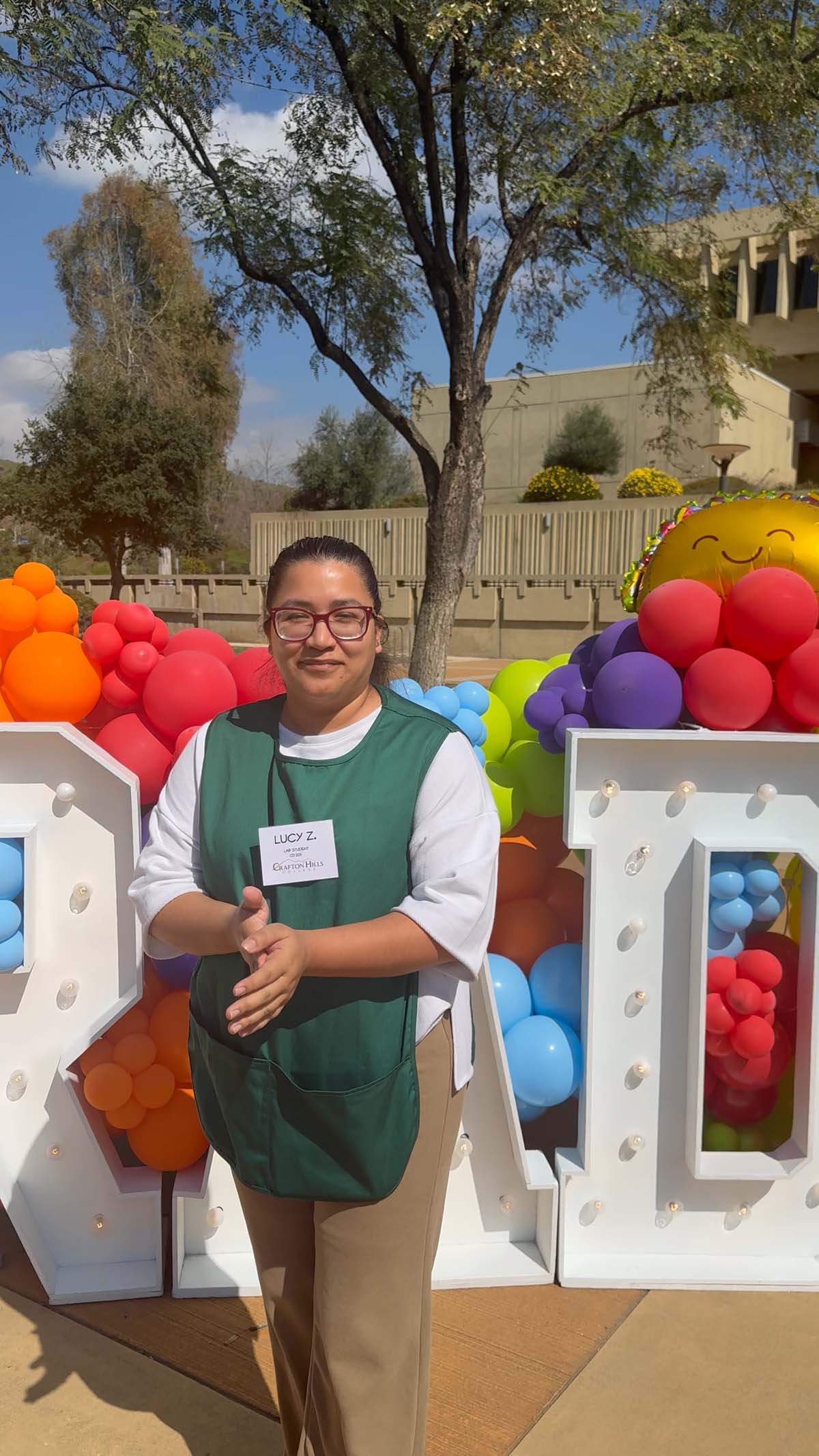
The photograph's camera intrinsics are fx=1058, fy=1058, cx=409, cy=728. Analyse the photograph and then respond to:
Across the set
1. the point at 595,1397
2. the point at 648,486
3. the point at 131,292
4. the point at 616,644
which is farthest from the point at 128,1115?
the point at 131,292

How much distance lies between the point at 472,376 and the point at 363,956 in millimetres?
9628

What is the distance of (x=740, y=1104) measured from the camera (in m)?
2.60

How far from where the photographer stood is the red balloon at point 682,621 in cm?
244

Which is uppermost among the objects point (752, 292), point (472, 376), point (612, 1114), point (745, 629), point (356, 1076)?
point (752, 292)

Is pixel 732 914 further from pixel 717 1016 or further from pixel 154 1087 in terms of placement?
pixel 154 1087

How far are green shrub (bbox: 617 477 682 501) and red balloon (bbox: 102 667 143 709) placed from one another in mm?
21662

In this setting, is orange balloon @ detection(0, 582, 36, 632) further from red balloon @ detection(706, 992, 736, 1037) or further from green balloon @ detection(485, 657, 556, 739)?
red balloon @ detection(706, 992, 736, 1037)

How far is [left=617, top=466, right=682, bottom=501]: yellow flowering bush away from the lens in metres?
23.5

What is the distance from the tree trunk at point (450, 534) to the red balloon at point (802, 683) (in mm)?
7800

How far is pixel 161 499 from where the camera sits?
26859 mm

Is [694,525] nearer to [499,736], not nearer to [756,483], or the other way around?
[499,736]

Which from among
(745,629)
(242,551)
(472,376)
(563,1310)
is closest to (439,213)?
(472,376)

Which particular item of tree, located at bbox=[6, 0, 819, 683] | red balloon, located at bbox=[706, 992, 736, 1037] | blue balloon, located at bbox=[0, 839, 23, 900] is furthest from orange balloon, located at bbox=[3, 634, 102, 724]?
tree, located at bbox=[6, 0, 819, 683]

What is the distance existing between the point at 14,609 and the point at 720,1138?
2126mm
